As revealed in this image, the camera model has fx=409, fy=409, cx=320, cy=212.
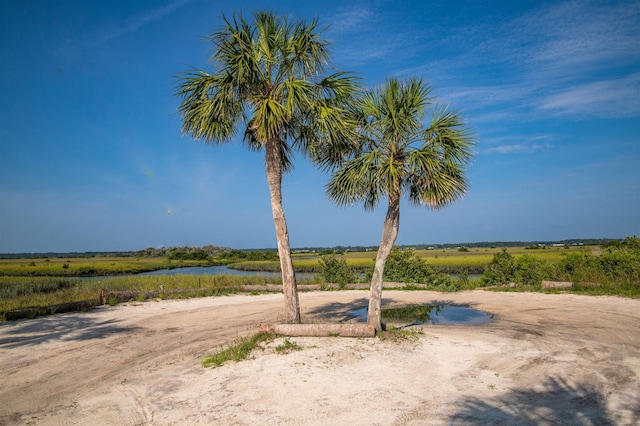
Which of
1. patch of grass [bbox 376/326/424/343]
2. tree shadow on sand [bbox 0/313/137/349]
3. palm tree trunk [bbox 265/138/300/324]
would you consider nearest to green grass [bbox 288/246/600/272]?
tree shadow on sand [bbox 0/313/137/349]

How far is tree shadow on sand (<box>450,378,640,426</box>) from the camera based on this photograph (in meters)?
5.31

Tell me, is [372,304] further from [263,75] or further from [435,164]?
[263,75]

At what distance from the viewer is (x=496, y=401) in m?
6.04

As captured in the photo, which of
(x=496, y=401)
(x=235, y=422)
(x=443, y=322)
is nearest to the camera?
(x=235, y=422)

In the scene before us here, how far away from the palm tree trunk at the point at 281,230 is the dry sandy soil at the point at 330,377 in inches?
45.0

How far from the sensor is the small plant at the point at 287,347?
852 cm

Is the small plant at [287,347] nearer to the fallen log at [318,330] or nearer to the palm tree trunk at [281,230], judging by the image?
the fallen log at [318,330]


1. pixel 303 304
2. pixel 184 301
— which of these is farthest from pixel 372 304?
pixel 184 301

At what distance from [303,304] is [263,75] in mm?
11137

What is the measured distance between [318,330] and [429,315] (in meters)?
7.19

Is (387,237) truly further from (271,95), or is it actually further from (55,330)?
(55,330)

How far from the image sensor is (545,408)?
5.76 meters

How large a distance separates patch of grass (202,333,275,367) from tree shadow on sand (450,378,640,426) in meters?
4.37

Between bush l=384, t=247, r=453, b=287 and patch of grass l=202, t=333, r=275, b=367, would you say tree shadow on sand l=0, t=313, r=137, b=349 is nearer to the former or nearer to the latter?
patch of grass l=202, t=333, r=275, b=367
